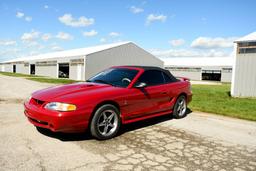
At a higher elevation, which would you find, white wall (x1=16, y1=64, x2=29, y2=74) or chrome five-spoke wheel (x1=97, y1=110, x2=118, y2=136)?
white wall (x1=16, y1=64, x2=29, y2=74)

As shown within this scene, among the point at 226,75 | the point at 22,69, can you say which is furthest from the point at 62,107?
the point at 22,69

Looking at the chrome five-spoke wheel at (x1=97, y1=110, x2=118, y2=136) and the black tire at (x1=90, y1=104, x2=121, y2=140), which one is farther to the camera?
the chrome five-spoke wheel at (x1=97, y1=110, x2=118, y2=136)

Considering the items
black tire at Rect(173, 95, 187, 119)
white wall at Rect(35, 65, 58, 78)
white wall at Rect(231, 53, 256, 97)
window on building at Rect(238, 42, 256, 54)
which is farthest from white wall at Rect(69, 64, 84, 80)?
black tire at Rect(173, 95, 187, 119)

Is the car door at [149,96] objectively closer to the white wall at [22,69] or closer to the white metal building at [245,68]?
the white metal building at [245,68]

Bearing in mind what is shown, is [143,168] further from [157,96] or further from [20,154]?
[157,96]

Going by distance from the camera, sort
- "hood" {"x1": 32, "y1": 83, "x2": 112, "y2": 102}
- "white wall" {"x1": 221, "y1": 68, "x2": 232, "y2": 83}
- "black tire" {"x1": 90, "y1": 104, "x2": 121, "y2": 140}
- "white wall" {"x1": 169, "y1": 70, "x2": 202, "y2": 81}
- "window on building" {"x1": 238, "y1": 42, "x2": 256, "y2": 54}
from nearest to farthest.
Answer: "hood" {"x1": 32, "y1": 83, "x2": 112, "y2": 102}, "black tire" {"x1": 90, "y1": 104, "x2": 121, "y2": 140}, "window on building" {"x1": 238, "y1": 42, "x2": 256, "y2": 54}, "white wall" {"x1": 221, "y1": 68, "x2": 232, "y2": 83}, "white wall" {"x1": 169, "y1": 70, "x2": 202, "y2": 81}

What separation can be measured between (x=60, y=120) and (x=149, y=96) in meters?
2.35

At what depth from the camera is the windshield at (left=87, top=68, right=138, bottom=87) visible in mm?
5446

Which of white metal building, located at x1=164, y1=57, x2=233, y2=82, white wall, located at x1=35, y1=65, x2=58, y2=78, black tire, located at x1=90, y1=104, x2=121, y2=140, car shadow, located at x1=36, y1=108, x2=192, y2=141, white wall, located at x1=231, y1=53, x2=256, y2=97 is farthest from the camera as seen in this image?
white metal building, located at x1=164, y1=57, x2=233, y2=82

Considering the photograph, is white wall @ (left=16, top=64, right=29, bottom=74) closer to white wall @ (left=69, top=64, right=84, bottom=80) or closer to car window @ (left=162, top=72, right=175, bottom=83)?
white wall @ (left=69, top=64, right=84, bottom=80)

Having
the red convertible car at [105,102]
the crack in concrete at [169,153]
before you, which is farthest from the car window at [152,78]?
the crack in concrete at [169,153]

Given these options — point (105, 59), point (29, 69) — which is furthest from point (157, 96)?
point (29, 69)

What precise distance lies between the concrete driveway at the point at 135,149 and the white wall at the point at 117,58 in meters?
27.4

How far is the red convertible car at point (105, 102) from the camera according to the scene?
4254mm
